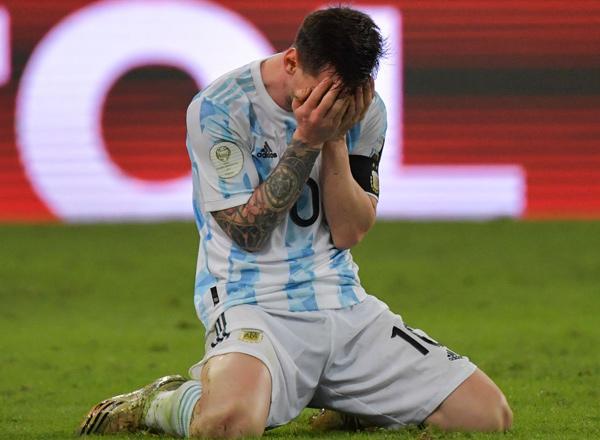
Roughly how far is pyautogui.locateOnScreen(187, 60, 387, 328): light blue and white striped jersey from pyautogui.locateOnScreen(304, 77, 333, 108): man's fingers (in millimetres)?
305

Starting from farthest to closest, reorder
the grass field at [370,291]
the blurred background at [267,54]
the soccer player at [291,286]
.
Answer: the blurred background at [267,54] → the grass field at [370,291] → the soccer player at [291,286]

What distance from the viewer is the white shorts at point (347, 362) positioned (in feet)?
13.9

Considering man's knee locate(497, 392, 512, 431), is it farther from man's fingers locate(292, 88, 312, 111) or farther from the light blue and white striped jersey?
man's fingers locate(292, 88, 312, 111)

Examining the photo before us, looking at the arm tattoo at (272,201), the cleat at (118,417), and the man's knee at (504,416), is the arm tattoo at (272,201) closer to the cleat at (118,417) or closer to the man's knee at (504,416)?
the cleat at (118,417)

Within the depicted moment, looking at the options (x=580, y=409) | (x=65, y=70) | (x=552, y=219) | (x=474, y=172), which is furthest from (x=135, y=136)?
(x=580, y=409)

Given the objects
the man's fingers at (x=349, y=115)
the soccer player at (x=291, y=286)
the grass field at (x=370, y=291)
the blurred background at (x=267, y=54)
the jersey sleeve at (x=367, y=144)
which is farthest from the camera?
the blurred background at (x=267, y=54)

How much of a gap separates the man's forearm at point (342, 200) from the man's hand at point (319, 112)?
12 cm

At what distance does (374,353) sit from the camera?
4.35 metres

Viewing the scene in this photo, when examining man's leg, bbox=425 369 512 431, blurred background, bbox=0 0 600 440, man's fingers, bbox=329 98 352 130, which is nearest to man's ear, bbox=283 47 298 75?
man's fingers, bbox=329 98 352 130

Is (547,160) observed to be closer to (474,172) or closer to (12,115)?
(474,172)

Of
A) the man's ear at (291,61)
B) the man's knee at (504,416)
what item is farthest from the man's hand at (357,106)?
the man's knee at (504,416)

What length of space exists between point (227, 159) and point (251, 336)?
56cm

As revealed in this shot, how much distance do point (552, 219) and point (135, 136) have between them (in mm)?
3528

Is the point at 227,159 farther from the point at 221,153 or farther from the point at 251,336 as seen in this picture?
the point at 251,336
